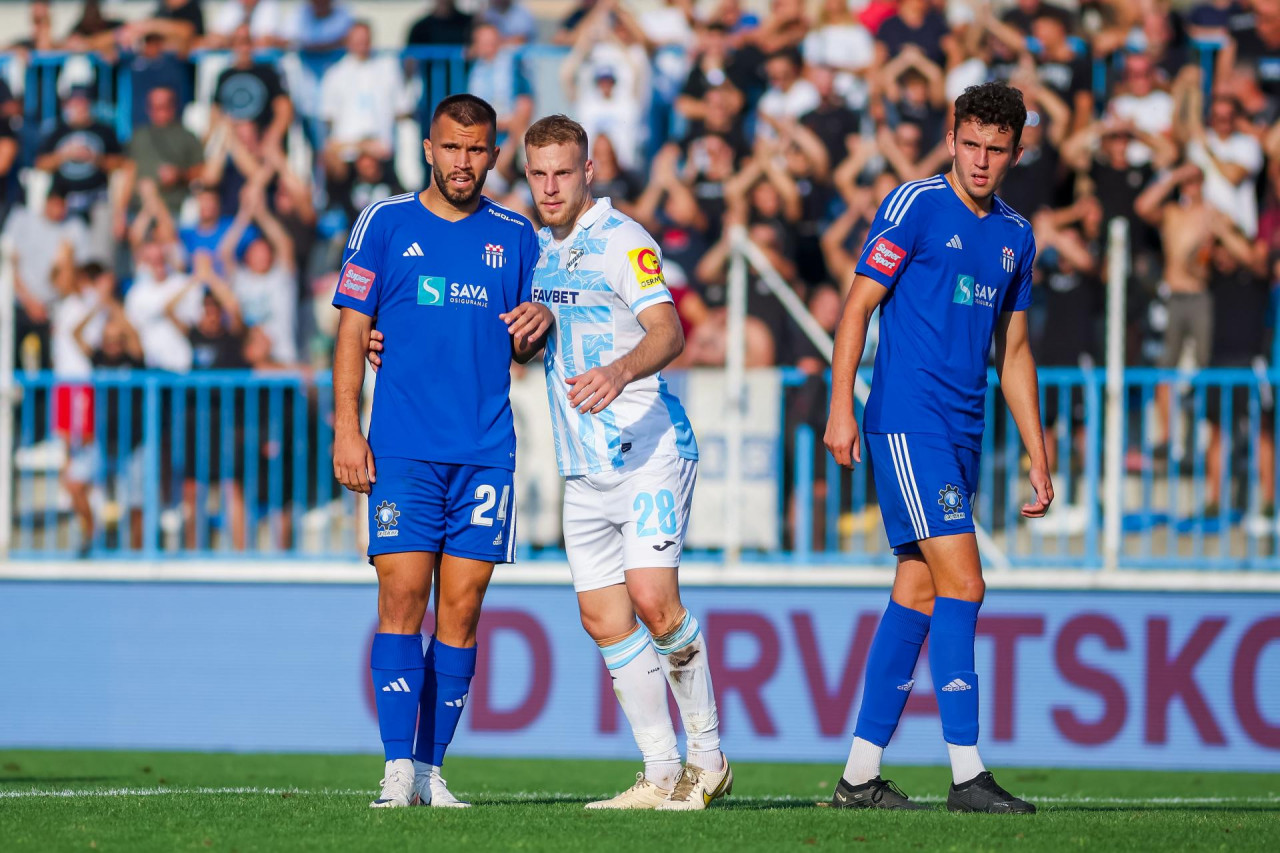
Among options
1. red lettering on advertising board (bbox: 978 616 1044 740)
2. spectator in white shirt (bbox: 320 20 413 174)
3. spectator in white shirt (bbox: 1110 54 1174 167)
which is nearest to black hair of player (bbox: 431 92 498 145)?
red lettering on advertising board (bbox: 978 616 1044 740)

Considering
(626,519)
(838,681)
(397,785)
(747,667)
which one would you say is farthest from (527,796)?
(838,681)

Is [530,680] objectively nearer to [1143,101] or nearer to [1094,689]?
[1094,689]

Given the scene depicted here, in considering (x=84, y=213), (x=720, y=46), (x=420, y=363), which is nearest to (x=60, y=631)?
(x=84, y=213)

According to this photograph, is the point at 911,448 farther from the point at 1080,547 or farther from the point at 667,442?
the point at 1080,547

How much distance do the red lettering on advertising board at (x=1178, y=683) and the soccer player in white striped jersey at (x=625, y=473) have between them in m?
5.04

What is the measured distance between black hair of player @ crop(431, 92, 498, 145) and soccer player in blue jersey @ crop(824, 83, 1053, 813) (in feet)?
4.71

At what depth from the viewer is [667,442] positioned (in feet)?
19.9

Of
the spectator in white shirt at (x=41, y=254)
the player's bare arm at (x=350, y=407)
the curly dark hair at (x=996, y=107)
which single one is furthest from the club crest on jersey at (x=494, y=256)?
the spectator in white shirt at (x=41, y=254)

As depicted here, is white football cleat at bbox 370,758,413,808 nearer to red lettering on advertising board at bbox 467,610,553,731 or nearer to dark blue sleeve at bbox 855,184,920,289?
dark blue sleeve at bbox 855,184,920,289

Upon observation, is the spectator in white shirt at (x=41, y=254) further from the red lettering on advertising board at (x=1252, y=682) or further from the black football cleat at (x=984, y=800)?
the black football cleat at (x=984, y=800)

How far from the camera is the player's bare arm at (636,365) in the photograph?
5.57 meters

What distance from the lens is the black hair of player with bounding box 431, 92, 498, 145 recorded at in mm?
5930

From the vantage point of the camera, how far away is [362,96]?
14.0m

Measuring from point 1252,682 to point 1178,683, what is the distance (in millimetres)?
424
